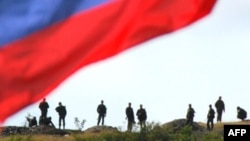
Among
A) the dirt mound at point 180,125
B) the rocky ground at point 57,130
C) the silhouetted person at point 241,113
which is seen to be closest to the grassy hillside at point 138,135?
the rocky ground at point 57,130

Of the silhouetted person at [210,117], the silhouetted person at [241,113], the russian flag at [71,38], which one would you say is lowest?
the russian flag at [71,38]

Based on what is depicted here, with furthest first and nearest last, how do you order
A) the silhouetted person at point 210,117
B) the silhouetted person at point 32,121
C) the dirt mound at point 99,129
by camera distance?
the silhouetted person at point 210,117 < the silhouetted person at point 32,121 < the dirt mound at point 99,129

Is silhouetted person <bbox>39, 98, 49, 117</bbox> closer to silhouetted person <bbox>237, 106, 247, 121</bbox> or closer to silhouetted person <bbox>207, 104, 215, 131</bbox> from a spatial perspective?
silhouetted person <bbox>207, 104, 215, 131</bbox>

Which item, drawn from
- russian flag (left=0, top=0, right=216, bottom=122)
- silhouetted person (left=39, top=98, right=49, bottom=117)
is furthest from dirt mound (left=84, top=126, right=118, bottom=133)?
russian flag (left=0, top=0, right=216, bottom=122)

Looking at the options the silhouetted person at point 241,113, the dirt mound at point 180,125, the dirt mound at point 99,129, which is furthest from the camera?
the silhouetted person at point 241,113

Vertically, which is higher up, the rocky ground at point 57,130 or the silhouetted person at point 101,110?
the silhouetted person at point 101,110

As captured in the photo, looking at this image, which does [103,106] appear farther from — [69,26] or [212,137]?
[69,26]

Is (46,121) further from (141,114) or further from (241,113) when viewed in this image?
(241,113)

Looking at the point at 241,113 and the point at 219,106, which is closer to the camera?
the point at 219,106

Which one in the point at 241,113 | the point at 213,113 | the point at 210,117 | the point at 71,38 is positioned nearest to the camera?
the point at 71,38

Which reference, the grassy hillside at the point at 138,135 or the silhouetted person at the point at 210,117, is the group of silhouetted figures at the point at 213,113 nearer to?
the silhouetted person at the point at 210,117

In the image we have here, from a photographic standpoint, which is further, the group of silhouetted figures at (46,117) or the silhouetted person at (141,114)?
the silhouetted person at (141,114)

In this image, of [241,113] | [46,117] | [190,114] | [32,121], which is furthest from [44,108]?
[241,113]

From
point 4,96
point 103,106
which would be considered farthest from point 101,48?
point 103,106
